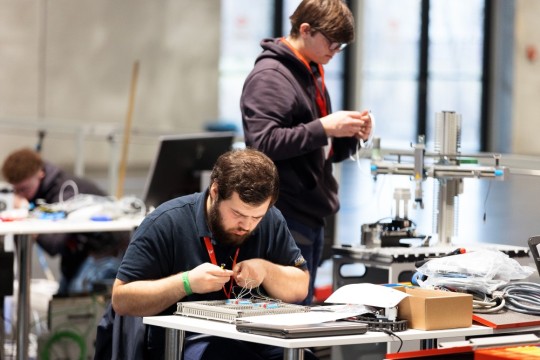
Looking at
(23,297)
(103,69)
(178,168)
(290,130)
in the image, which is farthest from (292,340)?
(103,69)

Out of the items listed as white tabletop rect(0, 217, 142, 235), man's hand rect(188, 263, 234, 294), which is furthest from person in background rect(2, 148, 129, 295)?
man's hand rect(188, 263, 234, 294)

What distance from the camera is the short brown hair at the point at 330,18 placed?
3.04 metres

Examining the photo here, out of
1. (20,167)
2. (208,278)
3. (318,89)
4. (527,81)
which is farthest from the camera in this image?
(527,81)

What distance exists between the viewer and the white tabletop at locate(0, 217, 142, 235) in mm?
3637

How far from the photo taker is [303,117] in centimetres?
312

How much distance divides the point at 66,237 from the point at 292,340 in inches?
112

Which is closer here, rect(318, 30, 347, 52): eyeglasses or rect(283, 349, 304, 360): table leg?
rect(283, 349, 304, 360): table leg

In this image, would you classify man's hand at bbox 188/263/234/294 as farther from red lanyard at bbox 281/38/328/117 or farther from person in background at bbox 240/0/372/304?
red lanyard at bbox 281/38/328/117

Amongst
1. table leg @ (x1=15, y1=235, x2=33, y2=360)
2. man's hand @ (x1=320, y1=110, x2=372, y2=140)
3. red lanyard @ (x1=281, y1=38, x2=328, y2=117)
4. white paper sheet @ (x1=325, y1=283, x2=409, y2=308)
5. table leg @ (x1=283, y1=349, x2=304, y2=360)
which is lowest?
table leg @ (x1=15, y1=235, x2=33, y2=360)

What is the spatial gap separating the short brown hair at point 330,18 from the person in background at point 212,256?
2.69 ft

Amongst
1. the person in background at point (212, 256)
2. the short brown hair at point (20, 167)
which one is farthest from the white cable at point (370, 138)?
the short brown hair at point (20, 167)

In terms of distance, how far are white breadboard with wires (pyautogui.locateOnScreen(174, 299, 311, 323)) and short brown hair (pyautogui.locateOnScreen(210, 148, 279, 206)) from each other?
24cm

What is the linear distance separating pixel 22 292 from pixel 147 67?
569cm

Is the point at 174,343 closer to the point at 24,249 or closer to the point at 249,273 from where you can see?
the point at 249,273
